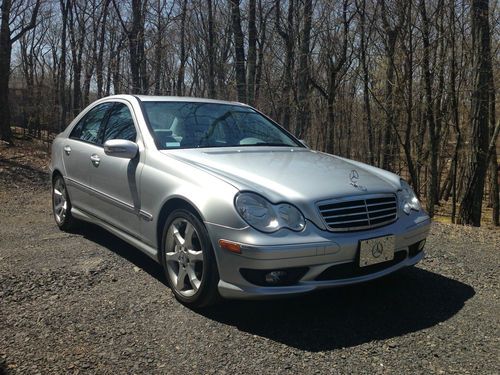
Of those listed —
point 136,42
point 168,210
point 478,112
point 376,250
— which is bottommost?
point 376,250

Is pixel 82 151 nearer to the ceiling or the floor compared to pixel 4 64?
nearer to the floor

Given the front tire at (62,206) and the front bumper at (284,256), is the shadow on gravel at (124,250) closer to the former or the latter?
the front tire at (62,206)

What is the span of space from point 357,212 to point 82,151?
2.95 meters

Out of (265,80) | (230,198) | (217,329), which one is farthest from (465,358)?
(265,80)

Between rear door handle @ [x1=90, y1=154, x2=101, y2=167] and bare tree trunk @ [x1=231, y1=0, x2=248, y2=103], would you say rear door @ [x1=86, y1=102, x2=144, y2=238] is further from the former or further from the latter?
bare tree trunk @ [x1=231, y1=0, x2=248, y2=103]

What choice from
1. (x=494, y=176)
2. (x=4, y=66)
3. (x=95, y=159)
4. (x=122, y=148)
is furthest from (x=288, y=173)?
(x=4, y=66)

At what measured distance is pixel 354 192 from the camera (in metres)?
3.25

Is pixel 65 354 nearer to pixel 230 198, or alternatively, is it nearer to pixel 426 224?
pixel 230 198

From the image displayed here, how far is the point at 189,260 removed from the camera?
3324 mm

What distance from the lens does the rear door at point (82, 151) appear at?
15.6 ft

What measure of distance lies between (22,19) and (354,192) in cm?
2025

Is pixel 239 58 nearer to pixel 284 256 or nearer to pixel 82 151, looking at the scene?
pixel 82 151

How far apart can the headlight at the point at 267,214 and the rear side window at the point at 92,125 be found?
225cm

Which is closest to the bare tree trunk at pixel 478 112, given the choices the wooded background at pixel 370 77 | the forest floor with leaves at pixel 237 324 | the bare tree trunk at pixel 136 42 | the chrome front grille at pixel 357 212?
the wooded background at pixel 370 77
